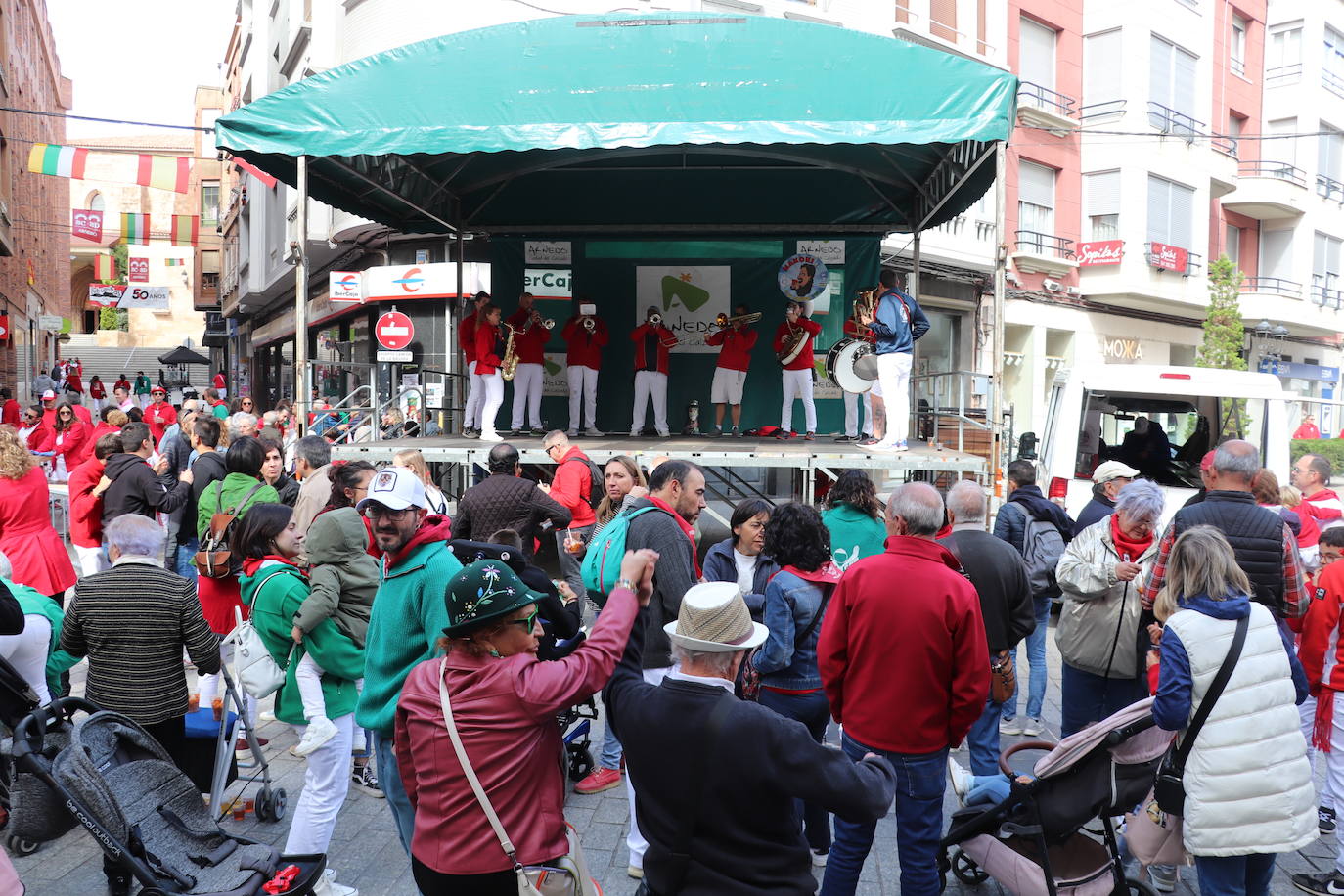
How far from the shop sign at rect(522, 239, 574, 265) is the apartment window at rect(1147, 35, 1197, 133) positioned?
1843cm

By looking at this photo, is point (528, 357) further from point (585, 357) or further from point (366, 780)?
point (366, 780)

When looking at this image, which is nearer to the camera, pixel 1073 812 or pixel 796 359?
pixel 1073 812

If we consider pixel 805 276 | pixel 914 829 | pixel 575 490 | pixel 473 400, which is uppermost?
pixel 805 276

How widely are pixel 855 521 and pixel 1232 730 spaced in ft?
7.09

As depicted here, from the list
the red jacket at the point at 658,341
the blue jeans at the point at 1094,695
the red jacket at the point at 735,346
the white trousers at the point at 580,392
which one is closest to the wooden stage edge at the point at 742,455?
the white trousers at the point at 580,392

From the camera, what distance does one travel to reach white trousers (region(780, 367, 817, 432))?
13641 millimetres

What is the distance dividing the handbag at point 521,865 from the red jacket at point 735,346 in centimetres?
1126

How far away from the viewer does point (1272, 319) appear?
31141 mm

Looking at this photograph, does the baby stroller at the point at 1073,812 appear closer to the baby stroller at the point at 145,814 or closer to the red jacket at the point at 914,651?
the red jacket at the point at 914,651

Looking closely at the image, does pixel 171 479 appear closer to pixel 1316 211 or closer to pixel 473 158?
pixel 473 158

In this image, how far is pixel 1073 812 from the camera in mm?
3773

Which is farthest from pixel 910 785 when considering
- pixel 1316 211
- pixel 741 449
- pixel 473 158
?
pixel 1316 211

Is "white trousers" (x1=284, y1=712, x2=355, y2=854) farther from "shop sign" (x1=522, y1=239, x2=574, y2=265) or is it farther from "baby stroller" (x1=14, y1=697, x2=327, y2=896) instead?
"shop sign" (x1=522, y1=239, x2=574, y2=265)

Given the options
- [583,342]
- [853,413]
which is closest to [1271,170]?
[853,413]
